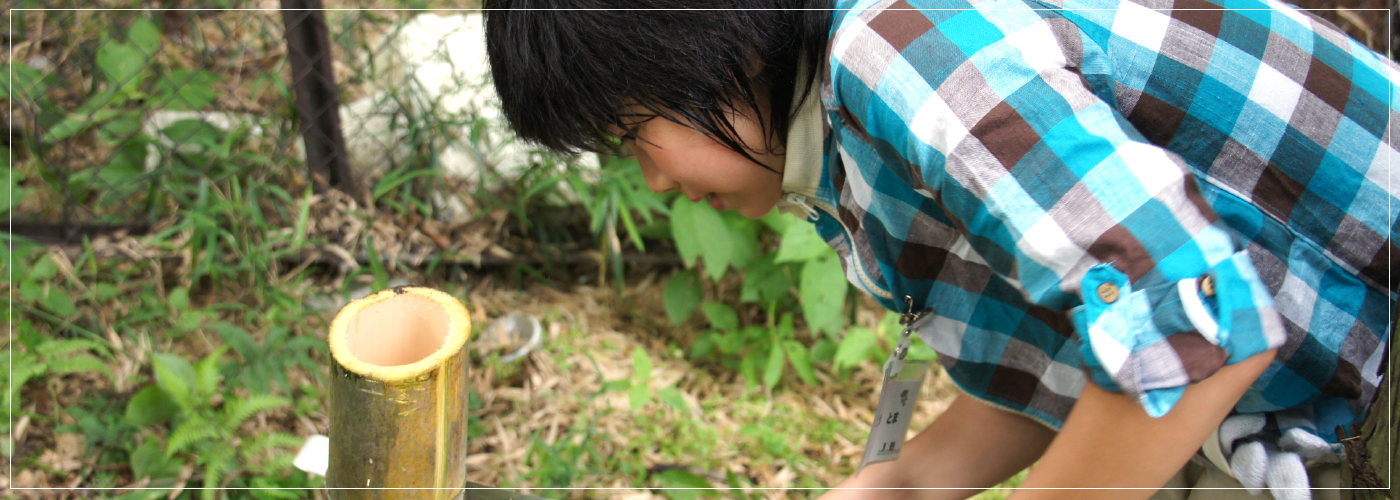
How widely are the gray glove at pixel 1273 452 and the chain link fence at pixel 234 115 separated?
1612 millimetres

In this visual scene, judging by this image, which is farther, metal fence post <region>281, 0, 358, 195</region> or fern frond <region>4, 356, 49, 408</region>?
metal fence post <region>281, 0, 358, 195</region>

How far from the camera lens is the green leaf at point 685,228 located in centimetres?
200

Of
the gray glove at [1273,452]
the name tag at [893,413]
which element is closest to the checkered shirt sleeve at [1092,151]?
the gray glove at [1273,452]

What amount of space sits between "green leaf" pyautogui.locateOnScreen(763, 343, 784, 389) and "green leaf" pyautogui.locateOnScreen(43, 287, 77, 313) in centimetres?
160

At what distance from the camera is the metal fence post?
2191 millimetres

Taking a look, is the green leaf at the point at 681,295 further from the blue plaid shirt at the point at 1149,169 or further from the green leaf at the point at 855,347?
the blue plaid shirt at the point at 1149,169

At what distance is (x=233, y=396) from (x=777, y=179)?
1.25 m

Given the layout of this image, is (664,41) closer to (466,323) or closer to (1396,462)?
(466,323)

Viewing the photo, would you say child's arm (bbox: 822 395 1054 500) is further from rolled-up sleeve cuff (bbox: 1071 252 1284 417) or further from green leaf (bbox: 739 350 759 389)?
green leaf (bbox: 739 350 759 389)

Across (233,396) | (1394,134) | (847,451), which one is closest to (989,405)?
(1394,134)

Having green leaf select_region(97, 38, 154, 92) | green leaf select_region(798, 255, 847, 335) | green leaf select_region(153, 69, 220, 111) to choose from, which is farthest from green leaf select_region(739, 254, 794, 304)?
green leaf select_region(97, 38, 154, 92)

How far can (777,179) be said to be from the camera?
3.63ft

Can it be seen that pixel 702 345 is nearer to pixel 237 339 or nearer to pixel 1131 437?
pixel 237 339

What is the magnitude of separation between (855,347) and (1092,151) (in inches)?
54.7
